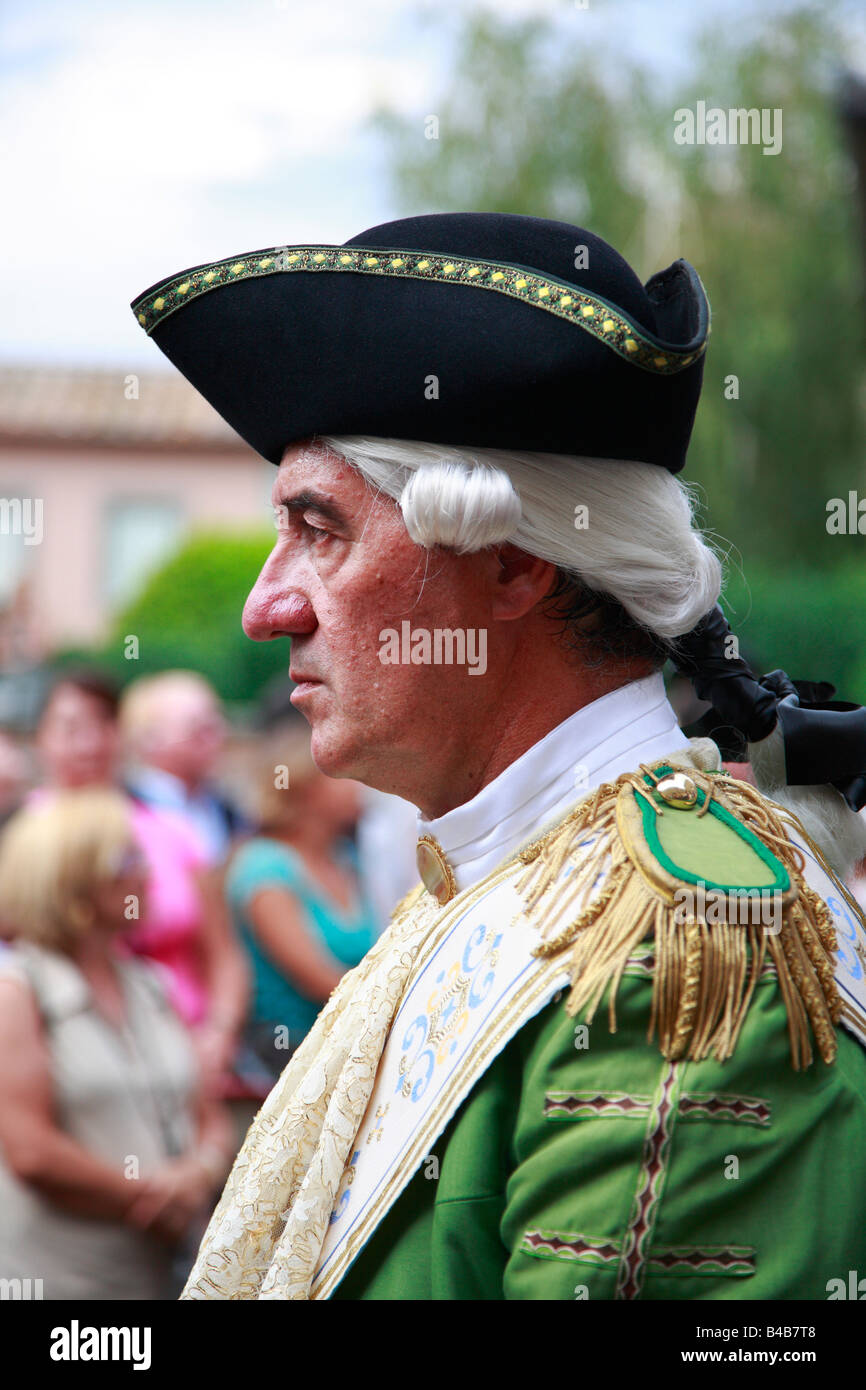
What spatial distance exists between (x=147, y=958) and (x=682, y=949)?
345 centimetres

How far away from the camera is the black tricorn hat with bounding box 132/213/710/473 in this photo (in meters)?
1.72

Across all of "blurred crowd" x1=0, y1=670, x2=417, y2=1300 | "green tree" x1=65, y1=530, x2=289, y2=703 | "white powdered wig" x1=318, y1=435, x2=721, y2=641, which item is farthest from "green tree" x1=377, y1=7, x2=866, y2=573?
"white powdered wig" x1=318, y1=435, x2=721, y2=641

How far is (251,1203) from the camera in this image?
5.92ft

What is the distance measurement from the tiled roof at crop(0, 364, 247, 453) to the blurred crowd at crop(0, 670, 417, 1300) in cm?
2554

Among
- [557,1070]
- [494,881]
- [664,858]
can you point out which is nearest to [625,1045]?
[557,1070]

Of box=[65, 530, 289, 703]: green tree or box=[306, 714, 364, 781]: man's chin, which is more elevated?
box=[65, 530, 289, 703]: green tree

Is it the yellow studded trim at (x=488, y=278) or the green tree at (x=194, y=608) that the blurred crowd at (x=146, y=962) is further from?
the green tree at (x=194, y=608)

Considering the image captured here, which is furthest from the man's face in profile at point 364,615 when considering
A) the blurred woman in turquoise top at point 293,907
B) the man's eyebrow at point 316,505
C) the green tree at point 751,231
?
the green tree at point 751,231

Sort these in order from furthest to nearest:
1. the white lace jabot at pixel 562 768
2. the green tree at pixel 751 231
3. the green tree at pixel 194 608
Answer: the green tree at pixel 751 231 → the green tree at pixel 194 608 → the white lace jabot at pixel 562 768

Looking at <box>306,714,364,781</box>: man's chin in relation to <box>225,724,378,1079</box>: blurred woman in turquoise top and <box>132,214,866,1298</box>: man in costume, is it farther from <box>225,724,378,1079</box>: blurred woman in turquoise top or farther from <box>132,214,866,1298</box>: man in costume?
<box>225,724,378,1079</box>: blurred woman in turquoise top

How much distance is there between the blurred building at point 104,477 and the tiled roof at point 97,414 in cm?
2

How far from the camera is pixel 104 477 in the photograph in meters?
31.7

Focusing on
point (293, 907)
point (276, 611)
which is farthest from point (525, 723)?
point (293, 907)

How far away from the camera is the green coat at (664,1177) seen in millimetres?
1416
